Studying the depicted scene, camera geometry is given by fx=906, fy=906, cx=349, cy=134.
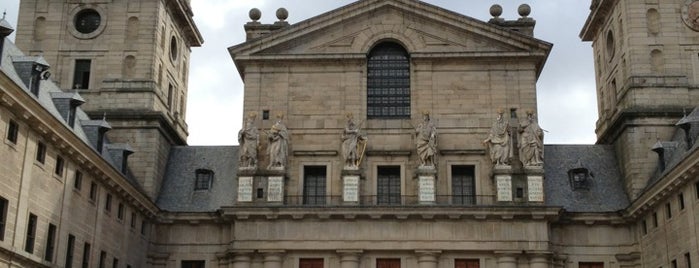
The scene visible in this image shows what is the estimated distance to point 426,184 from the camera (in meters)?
46.3

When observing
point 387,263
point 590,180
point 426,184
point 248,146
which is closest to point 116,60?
point 248,146

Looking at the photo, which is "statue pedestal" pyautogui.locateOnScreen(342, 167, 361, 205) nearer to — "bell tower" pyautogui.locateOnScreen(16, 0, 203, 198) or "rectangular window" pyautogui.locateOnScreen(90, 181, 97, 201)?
"bell tower" pyautogui.locateOnScreen(16, 0, 203, 198)

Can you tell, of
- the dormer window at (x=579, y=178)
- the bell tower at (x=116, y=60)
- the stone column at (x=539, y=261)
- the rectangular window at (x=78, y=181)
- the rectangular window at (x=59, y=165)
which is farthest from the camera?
the bell tower at (x=116, y=60)

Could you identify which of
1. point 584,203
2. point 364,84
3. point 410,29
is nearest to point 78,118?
point 364,84

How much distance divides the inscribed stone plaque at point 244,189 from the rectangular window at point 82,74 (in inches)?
449

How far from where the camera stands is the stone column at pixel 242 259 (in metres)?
45.8

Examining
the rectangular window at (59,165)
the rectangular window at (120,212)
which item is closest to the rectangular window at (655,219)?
the rectangular window at (120,212)

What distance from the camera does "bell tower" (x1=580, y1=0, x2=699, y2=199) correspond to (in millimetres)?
48031

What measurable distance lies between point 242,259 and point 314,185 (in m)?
5.53

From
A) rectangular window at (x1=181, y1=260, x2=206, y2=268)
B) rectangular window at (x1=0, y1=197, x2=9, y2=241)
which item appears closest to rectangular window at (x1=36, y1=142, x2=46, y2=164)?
rectangular window at (x1=0, y1=197, x2=9, y2=241)

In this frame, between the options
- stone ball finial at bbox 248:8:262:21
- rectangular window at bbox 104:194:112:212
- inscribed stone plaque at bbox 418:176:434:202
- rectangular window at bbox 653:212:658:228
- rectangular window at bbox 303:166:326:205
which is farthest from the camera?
stone ball finial at bbox 248:8:262:21

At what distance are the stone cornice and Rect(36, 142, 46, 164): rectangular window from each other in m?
0.40

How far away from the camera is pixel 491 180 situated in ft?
154

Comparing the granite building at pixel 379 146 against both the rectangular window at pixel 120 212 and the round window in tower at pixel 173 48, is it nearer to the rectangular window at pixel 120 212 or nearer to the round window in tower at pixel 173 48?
the rectangular window at pixel 120 212
